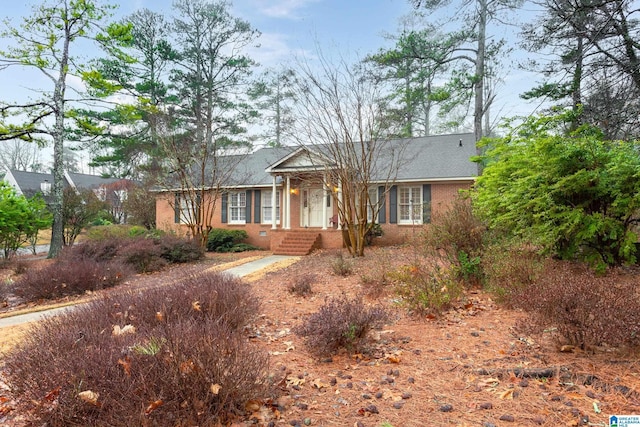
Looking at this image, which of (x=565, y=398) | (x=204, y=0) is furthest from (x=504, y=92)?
(x=204, y=0)

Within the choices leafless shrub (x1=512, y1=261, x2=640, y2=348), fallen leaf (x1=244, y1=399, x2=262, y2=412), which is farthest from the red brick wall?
fallen leaf (x1=244, y1=399, x2=262, y2=412)

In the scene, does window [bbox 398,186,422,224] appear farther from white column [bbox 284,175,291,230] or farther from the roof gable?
white column [bbox 284,175,291,230]

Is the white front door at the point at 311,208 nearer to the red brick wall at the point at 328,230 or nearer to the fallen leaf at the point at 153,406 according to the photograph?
the red brick wall at the point at 328,230

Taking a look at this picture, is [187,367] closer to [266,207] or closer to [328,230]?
[328,230]

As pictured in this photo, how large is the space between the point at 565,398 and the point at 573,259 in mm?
4292

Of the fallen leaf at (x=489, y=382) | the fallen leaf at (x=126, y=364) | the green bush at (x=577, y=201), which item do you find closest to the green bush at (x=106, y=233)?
the fallen leaf at (x=126, y=364)

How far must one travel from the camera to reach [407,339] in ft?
13.0

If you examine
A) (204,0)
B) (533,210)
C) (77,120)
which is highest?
(204,0)

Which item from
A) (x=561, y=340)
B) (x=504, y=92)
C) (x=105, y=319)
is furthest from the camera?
(x=504, y=92)

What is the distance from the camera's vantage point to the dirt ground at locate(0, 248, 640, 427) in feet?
7.89

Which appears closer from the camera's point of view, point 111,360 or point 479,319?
point 111,360

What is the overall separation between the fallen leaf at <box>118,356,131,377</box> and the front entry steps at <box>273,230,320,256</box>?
11.6m

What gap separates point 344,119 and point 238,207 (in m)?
8.91

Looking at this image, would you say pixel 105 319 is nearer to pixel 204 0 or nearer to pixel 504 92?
pixel 504 92
